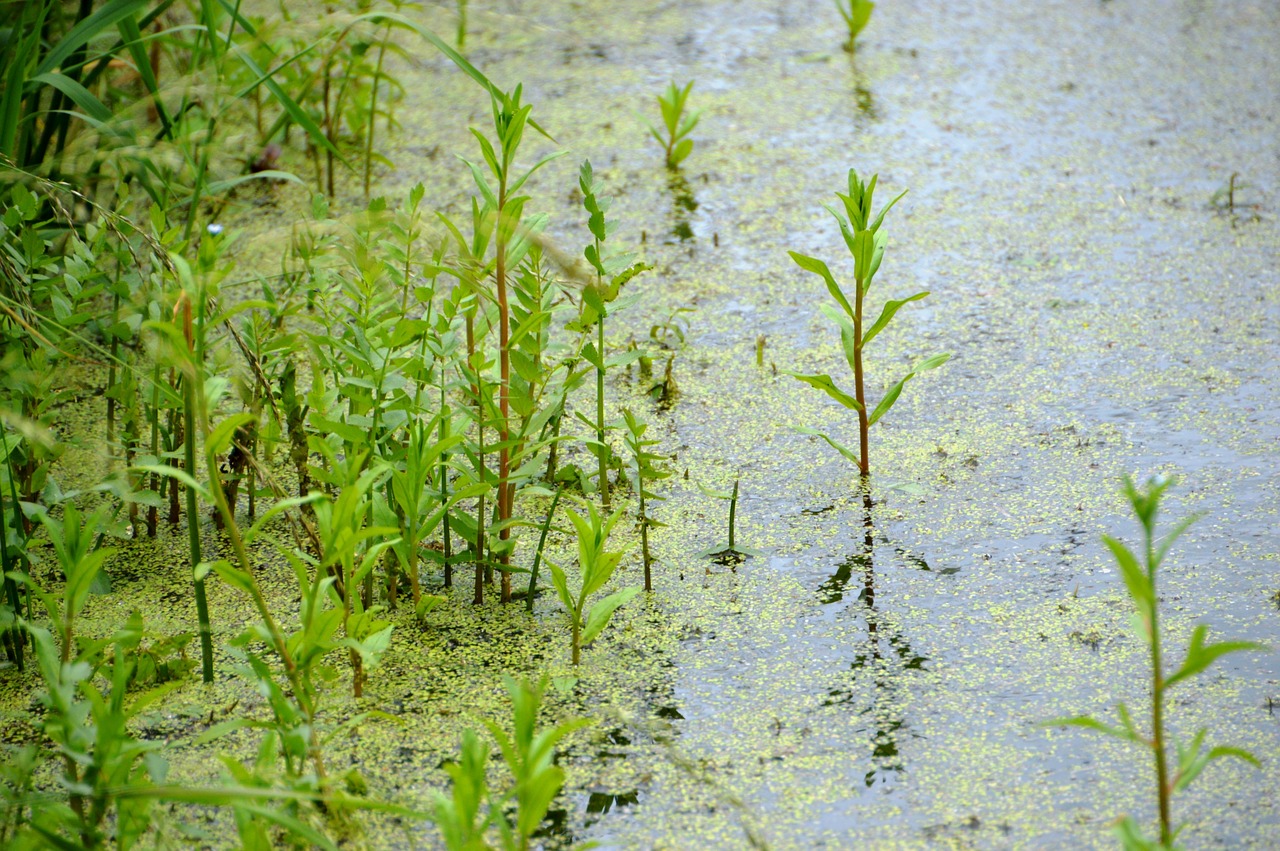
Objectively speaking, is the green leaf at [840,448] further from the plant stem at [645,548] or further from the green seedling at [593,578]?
the green seedling at [593,578]

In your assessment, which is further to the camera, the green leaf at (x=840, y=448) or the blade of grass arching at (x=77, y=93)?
the blade of grass arching at (x=77, y=93)

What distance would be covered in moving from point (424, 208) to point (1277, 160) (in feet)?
5.76

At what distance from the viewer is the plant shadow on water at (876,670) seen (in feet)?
3.99

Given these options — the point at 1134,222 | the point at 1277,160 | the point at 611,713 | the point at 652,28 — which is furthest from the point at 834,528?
the point at 652,28

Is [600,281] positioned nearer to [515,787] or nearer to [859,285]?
[859,285]

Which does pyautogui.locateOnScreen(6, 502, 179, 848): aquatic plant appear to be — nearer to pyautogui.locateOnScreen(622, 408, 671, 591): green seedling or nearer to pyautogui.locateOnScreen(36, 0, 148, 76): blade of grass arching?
pyautogui.locateOnScreen(622, 408, 671, 591): green seedling

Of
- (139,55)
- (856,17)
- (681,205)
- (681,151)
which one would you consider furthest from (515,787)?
(856,17)

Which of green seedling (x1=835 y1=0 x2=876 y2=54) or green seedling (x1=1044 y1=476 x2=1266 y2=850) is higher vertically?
green seedling (x1=835 y1=0 x2=876 y2=54)

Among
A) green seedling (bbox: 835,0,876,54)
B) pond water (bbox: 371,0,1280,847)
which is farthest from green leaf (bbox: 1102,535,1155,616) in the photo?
green seedling (bbox: 835,0,876,54)

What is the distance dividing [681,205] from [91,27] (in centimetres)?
117

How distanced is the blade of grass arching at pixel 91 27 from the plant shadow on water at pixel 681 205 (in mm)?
1060

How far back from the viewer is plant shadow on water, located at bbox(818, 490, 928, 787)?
1215mm

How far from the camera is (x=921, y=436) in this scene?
5.84 feet

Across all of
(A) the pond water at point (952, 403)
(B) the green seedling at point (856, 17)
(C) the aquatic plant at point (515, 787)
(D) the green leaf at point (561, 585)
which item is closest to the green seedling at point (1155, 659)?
(A) the pond water at point (952, 403)
